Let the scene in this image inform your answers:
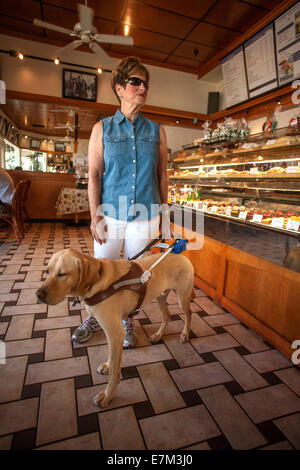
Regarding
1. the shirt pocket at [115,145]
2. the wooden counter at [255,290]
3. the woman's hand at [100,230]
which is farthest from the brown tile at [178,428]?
the shirt pocket at [115,145]

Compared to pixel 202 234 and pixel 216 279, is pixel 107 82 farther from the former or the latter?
pixel 216 279

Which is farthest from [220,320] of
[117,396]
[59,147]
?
[59,147]

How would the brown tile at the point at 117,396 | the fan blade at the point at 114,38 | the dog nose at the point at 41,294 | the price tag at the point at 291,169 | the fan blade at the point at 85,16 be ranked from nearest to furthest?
the dog nose at the point at 41,294, the brown tile at the point at 117,396, the price tag at the point at 291,169, the fan blade at the point at 85,16, the fan blade at the point at 114,38

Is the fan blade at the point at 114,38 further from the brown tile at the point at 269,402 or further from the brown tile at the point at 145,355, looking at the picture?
the brown tile at the point at 269,402

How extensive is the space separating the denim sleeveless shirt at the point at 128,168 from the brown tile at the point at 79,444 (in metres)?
1.23

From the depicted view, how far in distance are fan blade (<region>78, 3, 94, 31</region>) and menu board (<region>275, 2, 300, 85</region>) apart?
2847 mm

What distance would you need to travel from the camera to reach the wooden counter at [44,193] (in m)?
6.80

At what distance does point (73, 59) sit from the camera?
564cm

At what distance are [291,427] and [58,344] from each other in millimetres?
1612

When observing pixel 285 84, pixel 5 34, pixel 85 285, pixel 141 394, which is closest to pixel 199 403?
pixel 141 394

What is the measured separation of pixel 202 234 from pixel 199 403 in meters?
1.87

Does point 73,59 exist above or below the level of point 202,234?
above

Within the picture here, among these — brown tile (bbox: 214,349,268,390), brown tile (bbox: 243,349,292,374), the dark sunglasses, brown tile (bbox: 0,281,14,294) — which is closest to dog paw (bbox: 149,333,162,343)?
brown tile (bbox: 214,349,268,390)

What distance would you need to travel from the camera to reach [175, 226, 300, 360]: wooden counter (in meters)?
1.89
